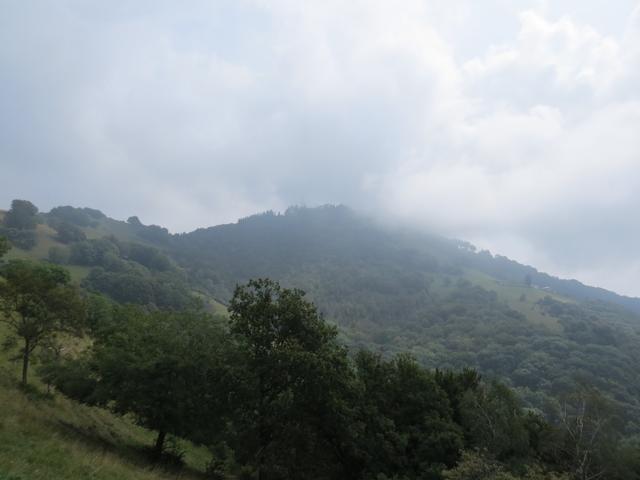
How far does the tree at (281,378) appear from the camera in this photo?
23.9m

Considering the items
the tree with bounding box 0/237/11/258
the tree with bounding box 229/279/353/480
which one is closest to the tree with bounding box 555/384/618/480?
the tree with bounding box 229/279/353/480

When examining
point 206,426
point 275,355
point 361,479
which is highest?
point 275,355

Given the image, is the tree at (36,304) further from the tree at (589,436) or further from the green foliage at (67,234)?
the green foliage at (67,234)

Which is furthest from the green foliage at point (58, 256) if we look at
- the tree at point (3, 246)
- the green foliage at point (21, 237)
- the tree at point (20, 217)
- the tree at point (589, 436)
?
the tree at point (589, 436)

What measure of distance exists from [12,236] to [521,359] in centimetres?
18678

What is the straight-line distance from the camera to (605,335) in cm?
18488

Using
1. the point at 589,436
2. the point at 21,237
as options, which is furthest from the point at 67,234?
the point at 589,436

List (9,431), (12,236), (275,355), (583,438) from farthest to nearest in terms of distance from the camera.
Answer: (12,236), (583,438), (275,355), (9,431)

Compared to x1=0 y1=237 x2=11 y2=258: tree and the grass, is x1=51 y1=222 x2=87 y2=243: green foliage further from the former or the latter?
x1=0 y1=237 x2=11 y2=258: tree

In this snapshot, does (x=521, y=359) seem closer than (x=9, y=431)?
No

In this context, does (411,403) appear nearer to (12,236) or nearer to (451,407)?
(451,407)

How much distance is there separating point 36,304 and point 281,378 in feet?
51.7

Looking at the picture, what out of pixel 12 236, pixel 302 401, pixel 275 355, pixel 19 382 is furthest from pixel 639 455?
pixel 12 236

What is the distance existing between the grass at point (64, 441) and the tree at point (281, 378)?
444 cm
